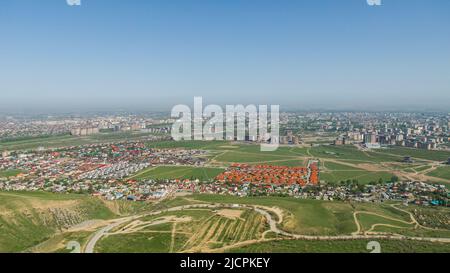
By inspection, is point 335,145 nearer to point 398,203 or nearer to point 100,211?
point 398,203

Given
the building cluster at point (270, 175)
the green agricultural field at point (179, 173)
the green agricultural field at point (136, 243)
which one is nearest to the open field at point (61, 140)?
the green agricultural field at point (179, 173)

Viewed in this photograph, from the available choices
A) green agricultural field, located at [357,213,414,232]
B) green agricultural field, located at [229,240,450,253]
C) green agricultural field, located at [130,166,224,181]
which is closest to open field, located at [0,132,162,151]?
green agricultural field, located at [130,166,224,181]

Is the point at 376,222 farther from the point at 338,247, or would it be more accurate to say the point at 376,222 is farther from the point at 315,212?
the point at 338,247

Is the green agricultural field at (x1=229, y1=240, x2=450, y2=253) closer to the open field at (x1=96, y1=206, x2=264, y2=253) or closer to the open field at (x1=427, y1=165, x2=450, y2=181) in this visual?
the open field at (x1=96, y1=206, x2=264, y2=253)

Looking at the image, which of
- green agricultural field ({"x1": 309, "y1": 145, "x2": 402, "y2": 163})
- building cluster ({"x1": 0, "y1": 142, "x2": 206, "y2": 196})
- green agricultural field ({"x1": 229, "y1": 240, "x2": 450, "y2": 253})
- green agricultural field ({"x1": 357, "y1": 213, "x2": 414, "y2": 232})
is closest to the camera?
green agricultural field ({"x1": 229, "y1": 240, "x2": 450, "y2": 253})
